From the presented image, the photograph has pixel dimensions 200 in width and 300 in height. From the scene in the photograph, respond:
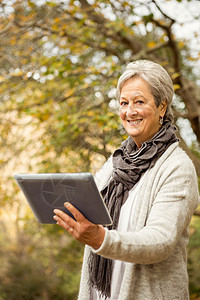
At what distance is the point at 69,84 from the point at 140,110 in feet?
11.0

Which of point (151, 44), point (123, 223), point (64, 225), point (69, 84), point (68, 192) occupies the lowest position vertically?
point (69, 84)

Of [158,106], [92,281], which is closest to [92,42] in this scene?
[158,106]

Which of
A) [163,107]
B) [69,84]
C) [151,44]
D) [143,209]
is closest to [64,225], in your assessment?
[143,209]

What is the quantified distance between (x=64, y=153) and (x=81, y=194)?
3480 mm

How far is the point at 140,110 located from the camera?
68.8 inches

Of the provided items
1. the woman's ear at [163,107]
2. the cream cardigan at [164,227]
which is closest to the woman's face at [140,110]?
the woman's ear at [163,107]

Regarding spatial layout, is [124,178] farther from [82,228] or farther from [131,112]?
[82,228]

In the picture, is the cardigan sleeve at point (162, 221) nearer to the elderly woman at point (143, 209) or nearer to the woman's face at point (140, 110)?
the elderly woman at point (143, 209)

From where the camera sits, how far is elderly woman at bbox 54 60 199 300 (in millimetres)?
1354

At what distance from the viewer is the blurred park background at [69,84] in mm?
4254

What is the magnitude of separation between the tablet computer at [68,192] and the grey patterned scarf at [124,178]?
0.37 metres

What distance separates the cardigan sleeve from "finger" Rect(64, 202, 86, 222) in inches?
4.6

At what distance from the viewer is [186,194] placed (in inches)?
58.9

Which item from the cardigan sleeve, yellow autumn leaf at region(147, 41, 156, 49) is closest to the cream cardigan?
the cardigan sleeve
